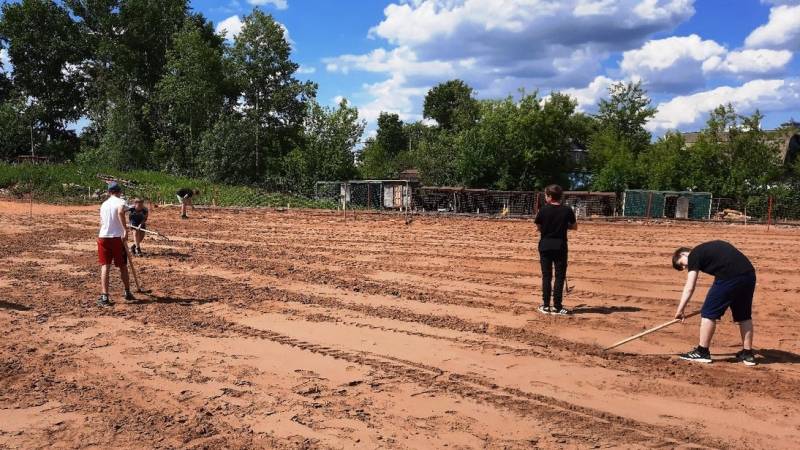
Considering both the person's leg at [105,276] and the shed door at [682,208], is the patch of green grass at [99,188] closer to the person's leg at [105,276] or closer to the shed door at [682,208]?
the shed door at [682,208]

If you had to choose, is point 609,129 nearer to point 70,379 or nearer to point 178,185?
point 178,185

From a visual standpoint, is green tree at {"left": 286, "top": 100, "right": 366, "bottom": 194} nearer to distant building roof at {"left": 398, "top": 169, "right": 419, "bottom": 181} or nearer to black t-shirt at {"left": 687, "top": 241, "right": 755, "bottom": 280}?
distant building roof at {"left": 398, "top": 169, "right": 419, "bottom": 181}

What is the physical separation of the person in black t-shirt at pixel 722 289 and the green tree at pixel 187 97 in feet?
134

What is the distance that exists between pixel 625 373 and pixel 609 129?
4633cm

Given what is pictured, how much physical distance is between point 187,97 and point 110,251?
3646 cm

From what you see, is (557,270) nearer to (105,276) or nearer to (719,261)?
(719,261)

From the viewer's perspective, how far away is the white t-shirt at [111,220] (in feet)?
27.2

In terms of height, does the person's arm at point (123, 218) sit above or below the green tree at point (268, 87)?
below

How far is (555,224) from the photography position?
8188mm

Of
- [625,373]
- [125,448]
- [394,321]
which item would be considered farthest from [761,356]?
[125,448]

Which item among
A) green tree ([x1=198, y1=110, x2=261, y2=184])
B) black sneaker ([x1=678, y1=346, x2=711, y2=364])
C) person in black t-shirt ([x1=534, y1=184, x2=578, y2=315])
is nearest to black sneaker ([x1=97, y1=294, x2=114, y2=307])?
person in black t-shirt ([x1=534, y1=184, x2=578, y2=315])

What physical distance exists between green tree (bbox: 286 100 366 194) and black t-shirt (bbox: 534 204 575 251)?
98.9 feet

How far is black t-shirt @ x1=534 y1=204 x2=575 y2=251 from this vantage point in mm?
8164

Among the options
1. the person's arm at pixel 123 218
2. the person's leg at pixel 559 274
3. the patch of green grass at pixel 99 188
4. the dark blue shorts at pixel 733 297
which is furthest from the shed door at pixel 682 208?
the person's arm at pixel 123 218
